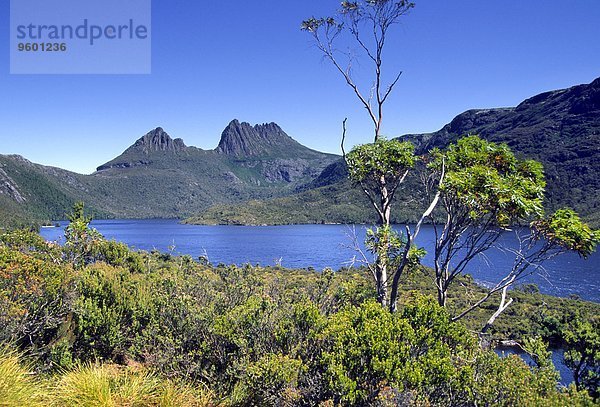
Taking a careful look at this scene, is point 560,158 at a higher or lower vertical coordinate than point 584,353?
higher

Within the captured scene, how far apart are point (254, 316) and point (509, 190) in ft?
14.2

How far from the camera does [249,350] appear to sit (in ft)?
22.5

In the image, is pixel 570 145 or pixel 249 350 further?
pixel 570 145

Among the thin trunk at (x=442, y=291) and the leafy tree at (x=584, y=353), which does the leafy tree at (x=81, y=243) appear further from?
the leafy tree at (x=584, y=353)

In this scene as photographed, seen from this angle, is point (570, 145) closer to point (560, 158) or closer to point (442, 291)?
point (560, 158)

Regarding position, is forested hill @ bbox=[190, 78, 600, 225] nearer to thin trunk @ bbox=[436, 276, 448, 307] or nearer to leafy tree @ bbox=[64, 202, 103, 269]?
leafy tree @ bbox=[64, 202, 103, 269]

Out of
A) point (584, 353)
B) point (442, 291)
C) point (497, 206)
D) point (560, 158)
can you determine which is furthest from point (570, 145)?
point (497, 206)

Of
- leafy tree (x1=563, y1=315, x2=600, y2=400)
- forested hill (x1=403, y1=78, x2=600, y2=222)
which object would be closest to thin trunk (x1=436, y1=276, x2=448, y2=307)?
leafy tree (x1=563, y1=315, x2=600, y2=400)

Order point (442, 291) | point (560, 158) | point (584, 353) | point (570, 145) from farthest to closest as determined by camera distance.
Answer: point (570, 145) → point (560, 158) → point (584, 353) → point (442, 291)

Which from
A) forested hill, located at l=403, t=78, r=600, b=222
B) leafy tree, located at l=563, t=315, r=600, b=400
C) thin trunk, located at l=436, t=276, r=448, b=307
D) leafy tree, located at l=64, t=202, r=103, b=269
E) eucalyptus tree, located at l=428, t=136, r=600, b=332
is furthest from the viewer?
forested hill, located at l=403, t=78, r=600, b=222

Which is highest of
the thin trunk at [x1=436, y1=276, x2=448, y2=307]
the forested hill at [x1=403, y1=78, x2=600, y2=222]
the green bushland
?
the forested hill at [x1=403, y1=78, x2=600, y2=222]

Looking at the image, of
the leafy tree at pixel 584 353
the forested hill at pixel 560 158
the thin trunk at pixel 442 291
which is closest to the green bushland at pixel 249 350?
the thin trunk at pixel 442 291

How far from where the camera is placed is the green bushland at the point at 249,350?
5125 mm

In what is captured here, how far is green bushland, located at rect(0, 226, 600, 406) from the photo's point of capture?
5125 millimetres
